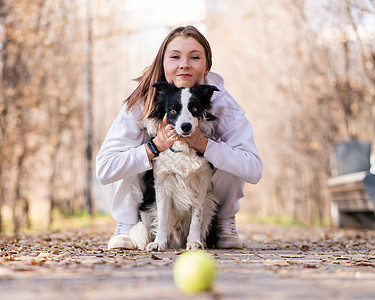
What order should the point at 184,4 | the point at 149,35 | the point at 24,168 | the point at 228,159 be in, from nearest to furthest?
the point at 228,159, the point at 24,168, the point at 149,35, the point at 184,4

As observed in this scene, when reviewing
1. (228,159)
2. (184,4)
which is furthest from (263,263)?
(184,4)

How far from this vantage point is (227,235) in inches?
182

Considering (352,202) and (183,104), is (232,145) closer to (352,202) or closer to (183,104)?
(183,104)

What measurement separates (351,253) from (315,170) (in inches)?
354

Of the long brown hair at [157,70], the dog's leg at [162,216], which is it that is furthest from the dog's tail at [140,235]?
the long brown hair at [157,70]

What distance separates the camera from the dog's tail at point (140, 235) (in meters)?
4.28

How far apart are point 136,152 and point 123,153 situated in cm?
17

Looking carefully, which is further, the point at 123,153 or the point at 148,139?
the point at 148,139

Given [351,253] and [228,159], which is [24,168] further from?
[351,253]

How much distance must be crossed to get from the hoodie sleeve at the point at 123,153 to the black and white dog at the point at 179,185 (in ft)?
0.53

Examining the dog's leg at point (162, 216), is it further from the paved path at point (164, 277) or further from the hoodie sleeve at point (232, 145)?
the hoodie sleeve at point (232, 145)

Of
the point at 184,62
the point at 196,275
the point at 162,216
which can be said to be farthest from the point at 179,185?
the point at 196,275

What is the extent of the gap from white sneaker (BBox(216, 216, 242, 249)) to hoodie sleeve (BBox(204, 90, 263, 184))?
0.54m

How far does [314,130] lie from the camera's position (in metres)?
11.7
